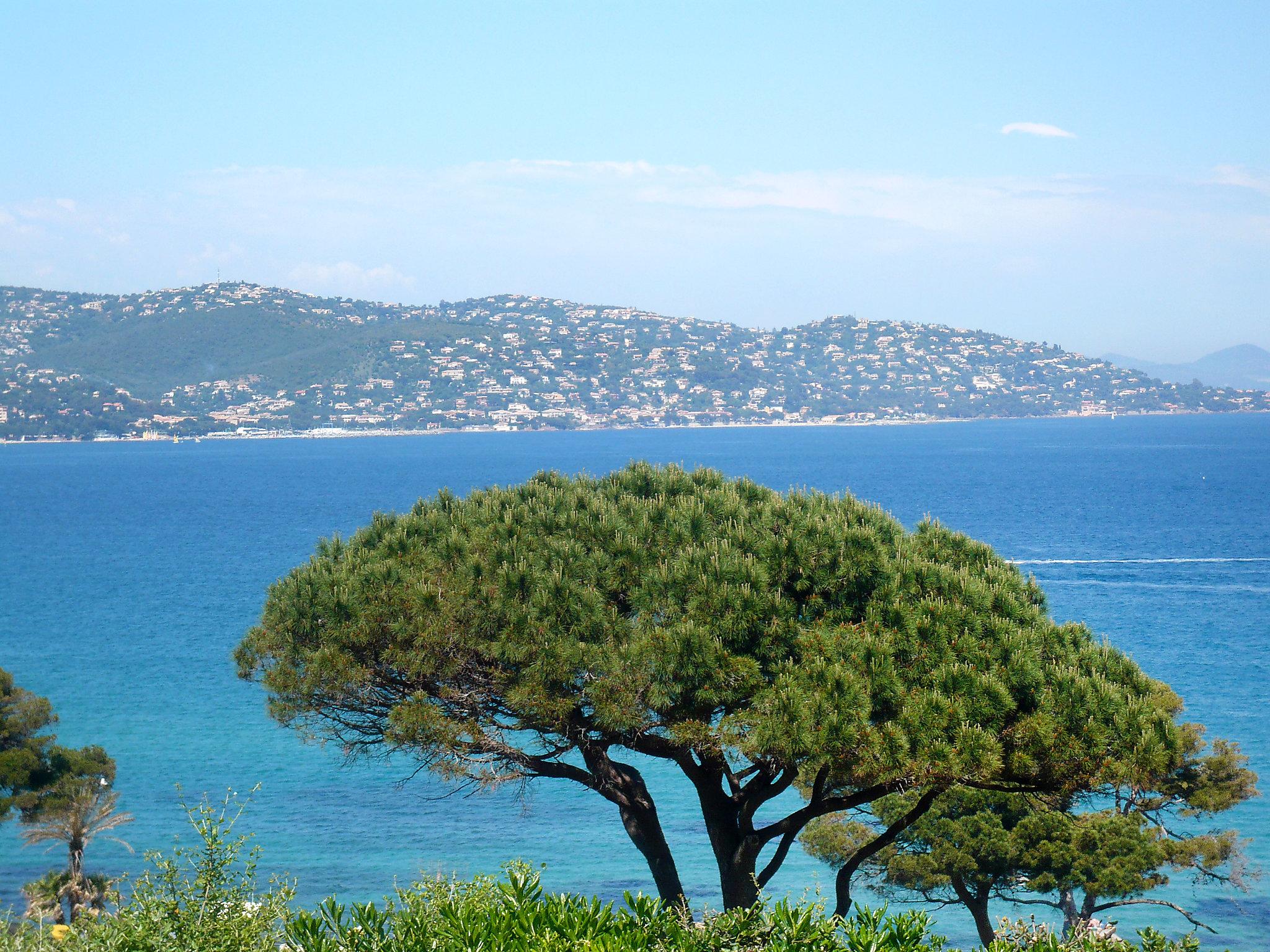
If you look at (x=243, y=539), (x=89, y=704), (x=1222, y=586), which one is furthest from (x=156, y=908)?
(x=243, y=539)

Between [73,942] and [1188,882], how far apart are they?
1986cm

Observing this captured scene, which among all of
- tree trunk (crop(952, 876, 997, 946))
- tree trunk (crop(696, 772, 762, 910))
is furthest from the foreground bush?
tree trunk (crop(952, 876, 997, 946))

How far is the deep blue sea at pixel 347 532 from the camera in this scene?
74.8ft

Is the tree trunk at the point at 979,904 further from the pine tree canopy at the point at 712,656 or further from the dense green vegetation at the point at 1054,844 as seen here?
the pine tree canopy at the point at 712,656

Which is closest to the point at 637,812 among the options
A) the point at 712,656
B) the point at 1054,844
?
the point at 712,656

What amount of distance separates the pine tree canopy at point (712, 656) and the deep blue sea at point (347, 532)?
20.8 feet

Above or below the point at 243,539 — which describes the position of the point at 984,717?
above

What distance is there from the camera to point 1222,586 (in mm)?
47312

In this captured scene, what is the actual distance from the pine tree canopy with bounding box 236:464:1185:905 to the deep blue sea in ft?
20.8

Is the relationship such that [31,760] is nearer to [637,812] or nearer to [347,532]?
[637,812]

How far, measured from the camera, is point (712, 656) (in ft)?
27.7

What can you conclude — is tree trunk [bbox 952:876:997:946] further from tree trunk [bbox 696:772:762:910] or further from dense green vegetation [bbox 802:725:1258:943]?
tree trunk [bbox 696:772:762:910]

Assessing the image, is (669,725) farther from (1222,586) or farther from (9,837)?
(1222,586)

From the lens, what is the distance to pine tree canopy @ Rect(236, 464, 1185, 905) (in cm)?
809
